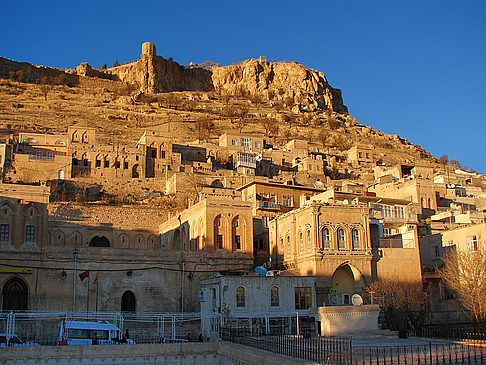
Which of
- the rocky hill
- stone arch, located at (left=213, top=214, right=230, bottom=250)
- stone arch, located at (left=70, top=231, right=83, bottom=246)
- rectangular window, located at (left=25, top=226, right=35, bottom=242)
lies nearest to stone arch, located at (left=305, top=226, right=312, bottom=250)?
stone arch, located at (left=213, top=214, right=230, bottom=250)

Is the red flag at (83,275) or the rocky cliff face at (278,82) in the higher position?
the rocky cliff face at (278,82)

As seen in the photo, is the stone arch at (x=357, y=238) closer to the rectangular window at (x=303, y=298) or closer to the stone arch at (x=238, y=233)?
the rectangular window at (x=303, y=298)

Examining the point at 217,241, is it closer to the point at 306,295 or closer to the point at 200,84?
the point at 306,295

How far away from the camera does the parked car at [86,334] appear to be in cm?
2823

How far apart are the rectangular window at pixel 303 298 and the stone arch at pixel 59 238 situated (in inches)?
1033

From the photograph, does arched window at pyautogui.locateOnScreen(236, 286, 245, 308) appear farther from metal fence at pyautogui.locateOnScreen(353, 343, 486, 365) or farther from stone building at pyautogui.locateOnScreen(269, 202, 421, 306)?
metal fence at pyautogui.locateOnScreen(353, 343, 486, 365)

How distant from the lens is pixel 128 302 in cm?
3866

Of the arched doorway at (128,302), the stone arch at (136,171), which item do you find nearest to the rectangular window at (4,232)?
the arched doorway at (128,302)

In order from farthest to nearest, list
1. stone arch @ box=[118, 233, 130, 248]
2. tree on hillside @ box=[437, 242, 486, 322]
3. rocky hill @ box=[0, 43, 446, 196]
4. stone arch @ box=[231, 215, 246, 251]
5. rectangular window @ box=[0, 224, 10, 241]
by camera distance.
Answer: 1. rocky hill @ box=[0, 43, 446, 196]
2. stone arch @ box=[118, 233, 130, 248]
3. stone arch @ box=[231, 215, 246, 251]
4. rectangular window @ box=[0, 224, 10, 241]
5. tree on hillside @ box=[437, 242, 486, 322]

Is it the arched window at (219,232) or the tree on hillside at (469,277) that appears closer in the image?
the tree on hillside at (469,277)

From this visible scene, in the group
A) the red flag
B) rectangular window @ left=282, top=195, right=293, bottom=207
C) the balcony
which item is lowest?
the red flag

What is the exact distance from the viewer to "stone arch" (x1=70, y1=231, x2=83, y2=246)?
177 ft

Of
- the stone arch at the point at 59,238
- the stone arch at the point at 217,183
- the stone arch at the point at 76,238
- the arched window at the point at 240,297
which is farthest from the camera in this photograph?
the stone arch at the point at 217,183

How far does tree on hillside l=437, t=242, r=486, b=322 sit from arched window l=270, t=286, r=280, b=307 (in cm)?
1188
